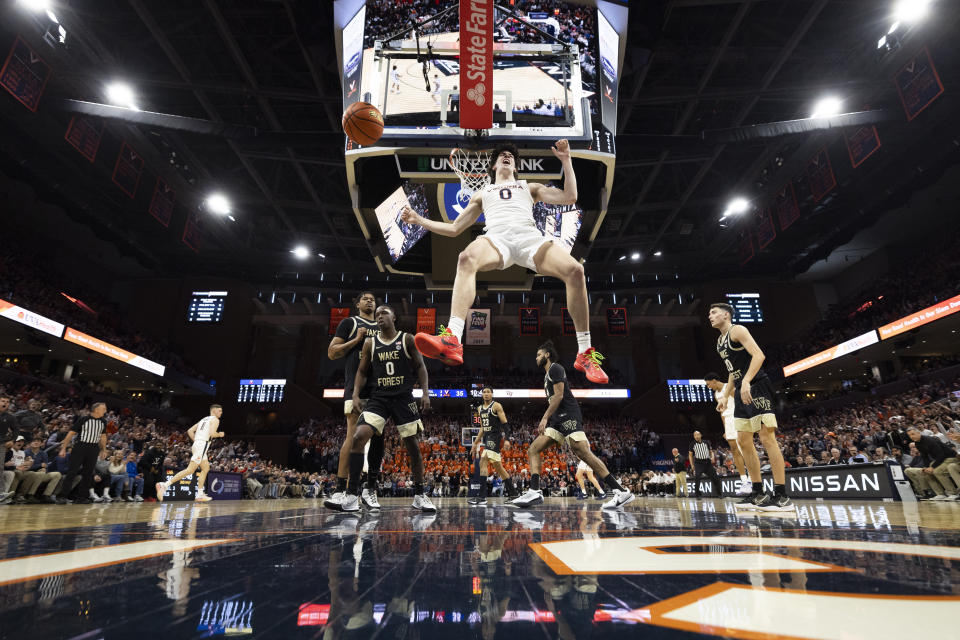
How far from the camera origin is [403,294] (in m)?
25.7

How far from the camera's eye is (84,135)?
453 inches

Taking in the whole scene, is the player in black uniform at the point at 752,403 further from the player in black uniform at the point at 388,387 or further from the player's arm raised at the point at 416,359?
the player in black uniform at the point at 388,387

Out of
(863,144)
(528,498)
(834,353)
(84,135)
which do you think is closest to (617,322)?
(834,353)

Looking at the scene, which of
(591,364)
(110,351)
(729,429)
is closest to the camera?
(591,364)

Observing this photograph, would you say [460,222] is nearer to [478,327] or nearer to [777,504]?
[777,504]

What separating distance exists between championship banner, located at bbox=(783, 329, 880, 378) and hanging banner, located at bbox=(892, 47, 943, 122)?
9.13 metres

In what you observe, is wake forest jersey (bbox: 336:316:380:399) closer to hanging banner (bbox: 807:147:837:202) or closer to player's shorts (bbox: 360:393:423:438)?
player's shorts (bbox: 360:393:423:438)

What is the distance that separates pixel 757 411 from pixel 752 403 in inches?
3.5

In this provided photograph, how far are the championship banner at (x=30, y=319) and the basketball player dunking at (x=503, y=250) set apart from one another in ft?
50.1

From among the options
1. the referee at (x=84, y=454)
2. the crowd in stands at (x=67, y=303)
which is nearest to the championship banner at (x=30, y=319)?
the crowd in stands at (x=67, y=303)

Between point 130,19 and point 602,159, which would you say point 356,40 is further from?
point 130,19

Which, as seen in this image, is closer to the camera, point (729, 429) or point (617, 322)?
point (729, 429)

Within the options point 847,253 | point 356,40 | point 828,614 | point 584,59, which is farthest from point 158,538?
point 847,253

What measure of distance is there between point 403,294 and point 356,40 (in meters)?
19.5
